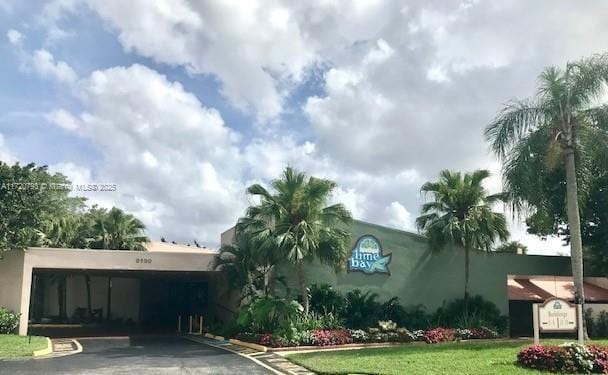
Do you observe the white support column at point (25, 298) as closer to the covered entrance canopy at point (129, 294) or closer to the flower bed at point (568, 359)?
the covered entrance canopy at point (129, 294)

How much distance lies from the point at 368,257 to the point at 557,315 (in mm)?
10273

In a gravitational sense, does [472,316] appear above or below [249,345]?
above

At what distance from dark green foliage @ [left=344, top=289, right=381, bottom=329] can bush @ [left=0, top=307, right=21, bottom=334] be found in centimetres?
1340

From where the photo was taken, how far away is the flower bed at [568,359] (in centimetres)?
1473

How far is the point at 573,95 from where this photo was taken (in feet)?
72.6

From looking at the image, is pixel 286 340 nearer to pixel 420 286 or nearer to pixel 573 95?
pixel 420 286

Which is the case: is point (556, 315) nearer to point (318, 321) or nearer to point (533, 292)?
point (318, 321)

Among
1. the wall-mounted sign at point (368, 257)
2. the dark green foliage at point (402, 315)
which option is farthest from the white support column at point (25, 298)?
the dark green foliage at point (402, 315)

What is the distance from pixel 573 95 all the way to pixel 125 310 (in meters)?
31.8

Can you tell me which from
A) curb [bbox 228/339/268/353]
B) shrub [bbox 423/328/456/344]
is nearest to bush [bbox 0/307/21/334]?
curb [bbox 228/339/268/353]

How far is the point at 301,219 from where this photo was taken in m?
23.4

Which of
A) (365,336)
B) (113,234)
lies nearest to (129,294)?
(113,234)

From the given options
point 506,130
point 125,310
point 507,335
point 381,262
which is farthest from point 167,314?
point 506,130

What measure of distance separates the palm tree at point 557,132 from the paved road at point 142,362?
1270 cm
